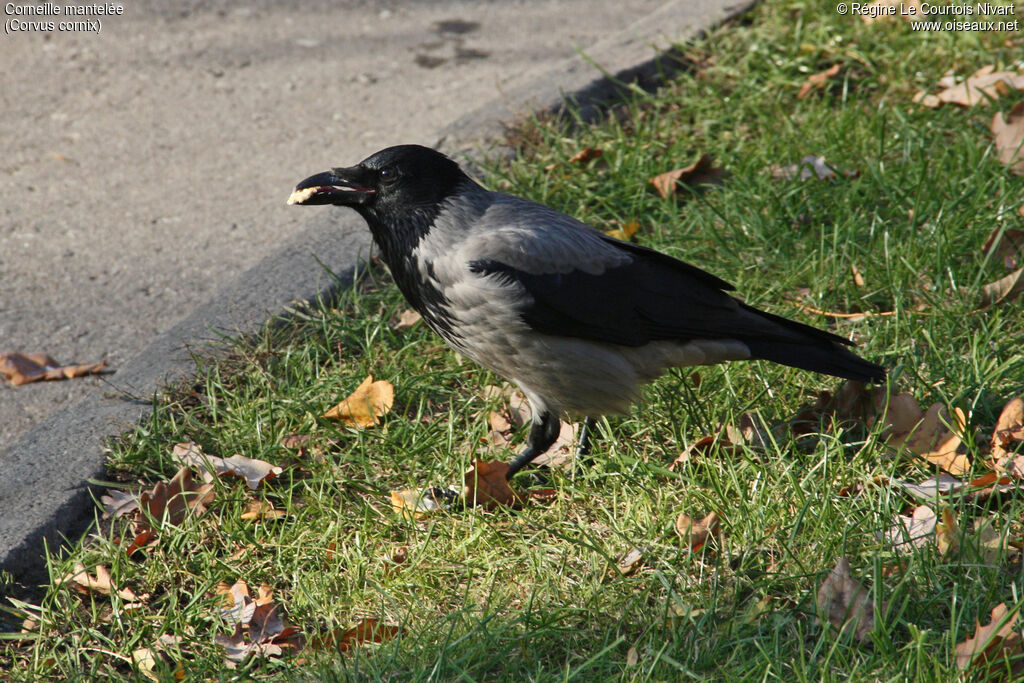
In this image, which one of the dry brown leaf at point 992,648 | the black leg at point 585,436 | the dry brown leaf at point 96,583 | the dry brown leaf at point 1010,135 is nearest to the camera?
the dry brown leaf at point 992,648

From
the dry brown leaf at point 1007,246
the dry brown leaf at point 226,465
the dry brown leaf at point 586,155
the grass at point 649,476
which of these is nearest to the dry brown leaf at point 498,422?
the grass at point 649,476

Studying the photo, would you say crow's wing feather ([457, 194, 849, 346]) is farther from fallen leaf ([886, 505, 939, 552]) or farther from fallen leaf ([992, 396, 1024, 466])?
Result: fallen leaf ([886, 505, 939, 552])

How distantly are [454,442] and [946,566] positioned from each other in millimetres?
1571

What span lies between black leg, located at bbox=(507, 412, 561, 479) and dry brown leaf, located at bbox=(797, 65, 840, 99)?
264 cm

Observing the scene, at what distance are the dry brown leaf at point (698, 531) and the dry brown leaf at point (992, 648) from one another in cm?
69

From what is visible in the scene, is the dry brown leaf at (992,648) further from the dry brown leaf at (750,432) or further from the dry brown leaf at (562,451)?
the dry brown leaf at (562,451)

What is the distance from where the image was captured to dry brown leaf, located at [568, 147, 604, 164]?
4.78 meters

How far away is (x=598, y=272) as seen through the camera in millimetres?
3234

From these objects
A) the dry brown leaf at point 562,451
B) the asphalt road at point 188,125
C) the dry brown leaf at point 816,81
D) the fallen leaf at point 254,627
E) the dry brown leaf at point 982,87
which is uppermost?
the asphalt road at point 188,125

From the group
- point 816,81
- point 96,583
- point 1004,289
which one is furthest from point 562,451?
point 816,81

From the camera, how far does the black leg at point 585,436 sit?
338 centimetres

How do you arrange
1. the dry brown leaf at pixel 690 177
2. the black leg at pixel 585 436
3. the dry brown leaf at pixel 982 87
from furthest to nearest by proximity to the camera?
1. the dry brown leaf at pixel 982 87
2. the dry brown leaf at pixel 690 177
3. the black leg at pixel 585 436

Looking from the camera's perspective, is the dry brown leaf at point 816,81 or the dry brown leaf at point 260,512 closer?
the dry brown leaf at point 260,512

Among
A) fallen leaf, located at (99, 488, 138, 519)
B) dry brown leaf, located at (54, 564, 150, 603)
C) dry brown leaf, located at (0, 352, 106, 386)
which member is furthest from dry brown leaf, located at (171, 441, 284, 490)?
dry brown leaf, located at (0, 352, 106, 386)
